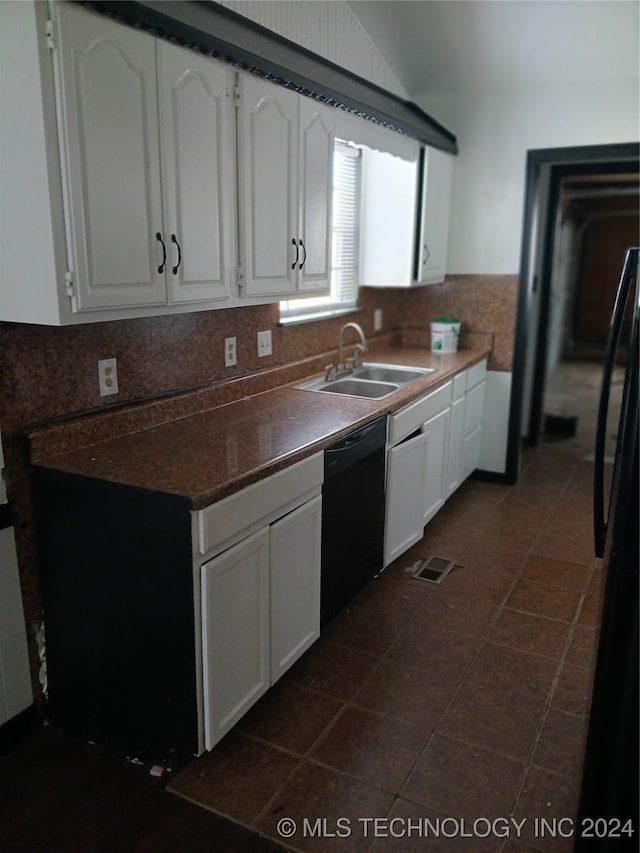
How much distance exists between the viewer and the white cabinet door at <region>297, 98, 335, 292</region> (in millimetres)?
2666

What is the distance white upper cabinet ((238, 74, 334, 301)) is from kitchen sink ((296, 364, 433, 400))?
538 millimetres

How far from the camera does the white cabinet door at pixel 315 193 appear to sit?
2.67 meters

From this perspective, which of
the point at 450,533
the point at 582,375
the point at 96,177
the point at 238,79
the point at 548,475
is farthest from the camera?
the point at 582,375

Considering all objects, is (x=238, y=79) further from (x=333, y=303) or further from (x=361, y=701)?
(x=361, y=701)

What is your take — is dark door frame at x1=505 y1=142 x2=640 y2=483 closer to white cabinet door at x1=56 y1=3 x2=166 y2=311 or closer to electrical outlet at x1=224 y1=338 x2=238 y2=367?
electrical outlet at x1=224 y1=338 x2=238 y2=367

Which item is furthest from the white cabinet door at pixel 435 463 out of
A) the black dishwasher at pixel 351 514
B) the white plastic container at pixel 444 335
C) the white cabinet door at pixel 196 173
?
the white cabinet door at pixel 196 173

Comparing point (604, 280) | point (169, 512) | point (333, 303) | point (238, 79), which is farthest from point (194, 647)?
point (604, 280)

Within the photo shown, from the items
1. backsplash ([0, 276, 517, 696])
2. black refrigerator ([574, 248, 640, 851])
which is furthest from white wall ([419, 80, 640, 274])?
black refrigerator ([574, 248, 640, 851])

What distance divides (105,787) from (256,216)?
6.23ft

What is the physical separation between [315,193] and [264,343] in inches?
28.0

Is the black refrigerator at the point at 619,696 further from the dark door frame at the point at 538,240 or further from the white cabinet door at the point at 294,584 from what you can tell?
the dark door frame at the point at 538,240

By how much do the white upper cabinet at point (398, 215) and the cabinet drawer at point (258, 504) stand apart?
195 centimetres

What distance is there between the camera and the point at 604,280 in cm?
1002

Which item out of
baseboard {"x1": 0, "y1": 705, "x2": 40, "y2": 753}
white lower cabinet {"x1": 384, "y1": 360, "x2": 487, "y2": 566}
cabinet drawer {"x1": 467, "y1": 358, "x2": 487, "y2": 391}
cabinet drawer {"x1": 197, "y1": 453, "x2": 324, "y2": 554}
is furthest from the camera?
cabinet drawer {"x1": 467, "y1": 358, "x2": 487, "y2": 391}
